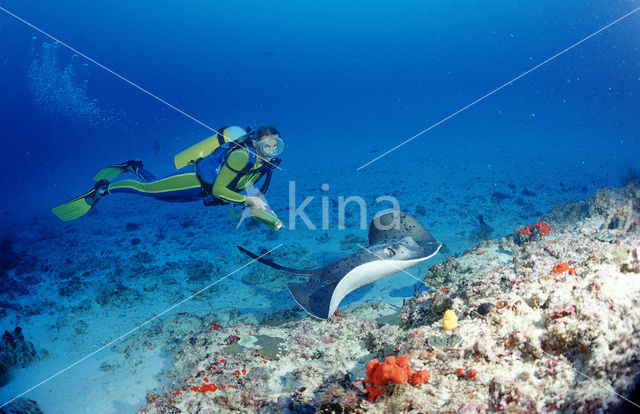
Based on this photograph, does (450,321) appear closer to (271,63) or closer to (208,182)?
(208,182)

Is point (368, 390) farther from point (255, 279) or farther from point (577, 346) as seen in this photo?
point (255, 279)

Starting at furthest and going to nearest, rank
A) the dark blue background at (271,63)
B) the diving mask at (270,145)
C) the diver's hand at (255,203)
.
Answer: the dark blue background at (271,63) → the diving mask at (270,145) → the diver's hand at (255,203)

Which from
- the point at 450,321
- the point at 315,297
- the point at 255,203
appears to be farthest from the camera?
the point at 255,203

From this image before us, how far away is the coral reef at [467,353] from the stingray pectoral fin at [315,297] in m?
0.28

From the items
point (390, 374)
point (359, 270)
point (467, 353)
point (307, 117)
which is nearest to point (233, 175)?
point (359, 270)

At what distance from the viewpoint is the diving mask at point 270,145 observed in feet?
21.1

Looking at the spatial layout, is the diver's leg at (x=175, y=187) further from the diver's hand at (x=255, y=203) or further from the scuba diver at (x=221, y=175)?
the diver's hand at (x=255, y=203)

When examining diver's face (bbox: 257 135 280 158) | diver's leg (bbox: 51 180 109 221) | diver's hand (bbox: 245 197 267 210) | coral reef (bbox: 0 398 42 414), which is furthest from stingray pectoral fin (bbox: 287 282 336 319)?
diver's leg (bbox: 51 180 109 221)

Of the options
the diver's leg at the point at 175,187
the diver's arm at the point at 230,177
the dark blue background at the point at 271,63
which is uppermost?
the dark blue background at the point at 271,63

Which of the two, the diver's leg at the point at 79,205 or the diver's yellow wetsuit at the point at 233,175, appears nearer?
the diver's yellow wetsuit at the point at 233,175

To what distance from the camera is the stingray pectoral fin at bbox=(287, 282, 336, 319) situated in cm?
410

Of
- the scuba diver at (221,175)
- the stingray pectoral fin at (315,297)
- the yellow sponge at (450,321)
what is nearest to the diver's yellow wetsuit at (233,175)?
the scuba diver at (221,175)

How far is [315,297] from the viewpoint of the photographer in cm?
454

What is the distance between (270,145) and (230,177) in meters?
1.14
